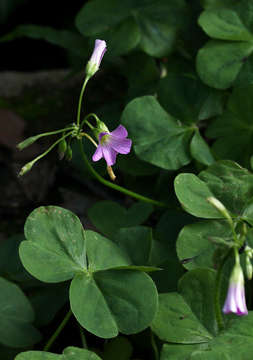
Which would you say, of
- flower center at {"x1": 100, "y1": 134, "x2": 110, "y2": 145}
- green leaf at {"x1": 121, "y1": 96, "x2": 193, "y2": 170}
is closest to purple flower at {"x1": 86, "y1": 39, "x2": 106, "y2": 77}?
flower center at {"x1": 100, "y1": 134, "x2": 110, "y2": 145}

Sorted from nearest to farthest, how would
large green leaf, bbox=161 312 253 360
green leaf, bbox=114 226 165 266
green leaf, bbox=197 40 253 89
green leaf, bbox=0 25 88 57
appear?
large green leaf, bbox=161 312 253 360, green leaf, bbox=114 226 165 266, green leaf, bbox=197 40 253 89, green leaf, bbox=0 25 88 57

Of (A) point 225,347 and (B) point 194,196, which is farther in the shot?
(B) point 194,196

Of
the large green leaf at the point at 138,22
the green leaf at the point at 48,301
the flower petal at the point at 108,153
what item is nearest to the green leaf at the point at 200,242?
the flower petal at the point at 108,153

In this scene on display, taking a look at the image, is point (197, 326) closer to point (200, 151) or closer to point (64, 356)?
point (64, 356)

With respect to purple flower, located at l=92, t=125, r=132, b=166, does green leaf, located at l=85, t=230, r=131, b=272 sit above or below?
below

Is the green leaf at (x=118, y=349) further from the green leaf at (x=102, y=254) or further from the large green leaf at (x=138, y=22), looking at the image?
the large green leaf at (x=138, y=22)

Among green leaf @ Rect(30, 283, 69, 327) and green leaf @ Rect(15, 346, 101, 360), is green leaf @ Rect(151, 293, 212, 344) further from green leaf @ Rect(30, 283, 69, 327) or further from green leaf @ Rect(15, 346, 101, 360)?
green leaf @ Rect(30, 283, 69, 327)

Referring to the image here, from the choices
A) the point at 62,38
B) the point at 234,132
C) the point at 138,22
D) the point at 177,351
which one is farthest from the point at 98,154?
the point at 62,38

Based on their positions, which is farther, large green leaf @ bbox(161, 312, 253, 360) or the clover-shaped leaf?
the clover-shaped leaf
